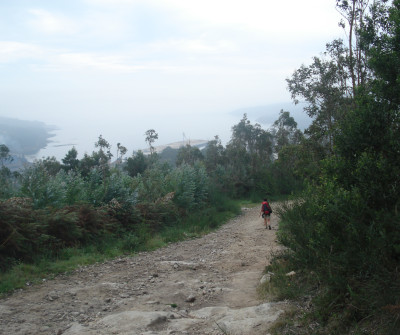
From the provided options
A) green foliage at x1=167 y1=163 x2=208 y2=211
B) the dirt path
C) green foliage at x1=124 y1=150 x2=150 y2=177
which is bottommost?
the dirt path

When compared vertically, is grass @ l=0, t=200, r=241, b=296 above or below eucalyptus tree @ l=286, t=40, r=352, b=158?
below

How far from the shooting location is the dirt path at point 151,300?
199 inches

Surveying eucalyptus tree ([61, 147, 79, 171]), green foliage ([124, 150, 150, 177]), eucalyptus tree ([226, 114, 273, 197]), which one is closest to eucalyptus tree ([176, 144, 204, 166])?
eucalyptus tree ([226, 114, 273, 197])

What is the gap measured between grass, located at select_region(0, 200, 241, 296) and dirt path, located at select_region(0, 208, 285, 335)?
0.38m

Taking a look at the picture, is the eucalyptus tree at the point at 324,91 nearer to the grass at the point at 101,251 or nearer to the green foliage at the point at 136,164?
the grass at the point at 101,251

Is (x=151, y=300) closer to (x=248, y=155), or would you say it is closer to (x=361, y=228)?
(x=361, y=228)

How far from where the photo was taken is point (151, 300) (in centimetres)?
639

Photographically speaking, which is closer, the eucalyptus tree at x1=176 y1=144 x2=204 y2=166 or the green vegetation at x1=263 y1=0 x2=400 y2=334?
the green vegetation at x1=263 y1=0 x2=400 y2=334

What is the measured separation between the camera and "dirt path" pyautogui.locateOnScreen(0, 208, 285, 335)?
16.6 ft

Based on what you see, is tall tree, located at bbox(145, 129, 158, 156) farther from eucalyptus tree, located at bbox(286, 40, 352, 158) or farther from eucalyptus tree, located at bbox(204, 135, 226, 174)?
eucalyptus tree, located at bbox(286, 40, 352, 158)

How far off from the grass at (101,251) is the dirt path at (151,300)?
38 centimetres

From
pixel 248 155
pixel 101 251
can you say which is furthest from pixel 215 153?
pixel 101 251

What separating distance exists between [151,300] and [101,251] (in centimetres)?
432

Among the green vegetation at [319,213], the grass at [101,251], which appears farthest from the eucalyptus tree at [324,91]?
the grass at [101,251]
